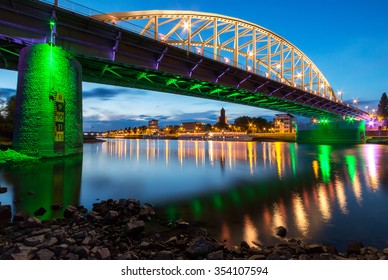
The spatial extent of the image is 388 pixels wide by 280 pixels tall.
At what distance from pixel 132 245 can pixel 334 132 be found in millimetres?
97132

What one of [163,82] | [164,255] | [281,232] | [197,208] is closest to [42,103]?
[197,208]

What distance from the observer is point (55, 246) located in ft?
13.5

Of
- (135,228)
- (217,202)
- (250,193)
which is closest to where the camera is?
(135,228)

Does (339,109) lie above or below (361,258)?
above

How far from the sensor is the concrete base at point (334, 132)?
3219 inches

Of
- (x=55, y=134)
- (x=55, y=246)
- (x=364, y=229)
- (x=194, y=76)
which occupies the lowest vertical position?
(x=364, y=229)

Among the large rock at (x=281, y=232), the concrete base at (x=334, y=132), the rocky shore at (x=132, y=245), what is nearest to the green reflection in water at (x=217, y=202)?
the rocky shore at (x=132, y=245)

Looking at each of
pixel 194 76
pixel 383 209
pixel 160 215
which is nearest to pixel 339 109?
pixel 194 76

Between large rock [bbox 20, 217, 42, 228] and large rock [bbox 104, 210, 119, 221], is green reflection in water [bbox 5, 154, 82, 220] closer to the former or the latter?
large rock [bbox 20, 217, 42, 228]

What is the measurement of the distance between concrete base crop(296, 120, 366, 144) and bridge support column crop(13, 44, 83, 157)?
90.4 metres

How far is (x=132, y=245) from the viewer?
15.3 ft

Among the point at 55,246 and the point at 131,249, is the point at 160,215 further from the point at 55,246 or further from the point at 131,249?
the point at 55,246

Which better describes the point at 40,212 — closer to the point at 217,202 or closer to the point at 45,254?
the point at 45,254
